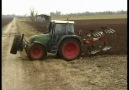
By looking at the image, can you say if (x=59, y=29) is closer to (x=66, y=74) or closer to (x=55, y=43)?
(x=55, y=43)

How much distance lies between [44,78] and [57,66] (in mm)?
1924

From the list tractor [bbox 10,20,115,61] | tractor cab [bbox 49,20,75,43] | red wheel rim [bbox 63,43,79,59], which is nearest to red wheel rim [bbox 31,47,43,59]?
tractor [bbox 10,20,115,61]

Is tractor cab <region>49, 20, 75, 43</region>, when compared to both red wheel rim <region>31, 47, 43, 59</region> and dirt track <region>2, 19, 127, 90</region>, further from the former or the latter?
dirt track <region>2, 19, 127, 90</region>

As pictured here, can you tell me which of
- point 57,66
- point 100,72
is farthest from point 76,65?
point 100,72

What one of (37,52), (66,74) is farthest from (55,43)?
(66,74)

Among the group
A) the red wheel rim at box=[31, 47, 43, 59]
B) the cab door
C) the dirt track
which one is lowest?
the dirt track

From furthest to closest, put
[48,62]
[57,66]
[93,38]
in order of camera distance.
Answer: [93,38] → [48,62] → [57,66]

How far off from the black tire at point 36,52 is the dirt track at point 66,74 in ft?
0.71

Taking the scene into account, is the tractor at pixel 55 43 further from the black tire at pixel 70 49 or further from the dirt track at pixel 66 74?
the dirt track at pixel 66 74

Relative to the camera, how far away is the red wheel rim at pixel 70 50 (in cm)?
1143

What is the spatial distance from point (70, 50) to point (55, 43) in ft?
2.11

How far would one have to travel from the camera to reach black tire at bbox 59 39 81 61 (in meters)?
11.3

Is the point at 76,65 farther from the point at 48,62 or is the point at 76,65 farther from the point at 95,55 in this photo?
the point at 95,55

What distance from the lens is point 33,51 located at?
441 inches
